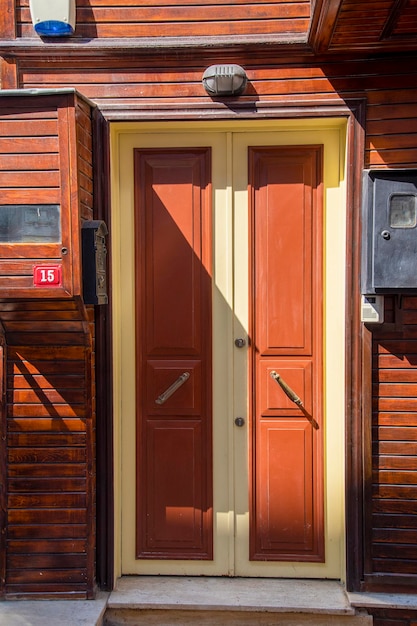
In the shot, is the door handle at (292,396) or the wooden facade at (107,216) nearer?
the wooden facade at (107,216)

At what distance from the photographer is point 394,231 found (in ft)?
10.4

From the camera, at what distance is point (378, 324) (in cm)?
325

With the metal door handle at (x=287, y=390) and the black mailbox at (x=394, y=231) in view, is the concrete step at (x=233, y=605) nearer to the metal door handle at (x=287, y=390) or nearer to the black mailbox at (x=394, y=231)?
the metal door handle at (x=287, y=390)

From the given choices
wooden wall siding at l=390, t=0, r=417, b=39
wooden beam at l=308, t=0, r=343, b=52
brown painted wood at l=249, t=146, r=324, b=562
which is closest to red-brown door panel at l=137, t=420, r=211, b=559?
brown painted wood at l=249, t=146, r=324, b=562

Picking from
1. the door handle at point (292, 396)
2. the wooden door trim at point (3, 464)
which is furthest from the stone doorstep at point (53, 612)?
the door handle at point (292, 396)

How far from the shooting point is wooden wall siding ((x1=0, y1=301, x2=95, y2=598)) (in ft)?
10.8

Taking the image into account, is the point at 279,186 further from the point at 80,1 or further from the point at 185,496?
the point at 185,496

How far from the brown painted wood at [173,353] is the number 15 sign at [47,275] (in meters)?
0.65

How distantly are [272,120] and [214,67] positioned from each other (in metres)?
0.41

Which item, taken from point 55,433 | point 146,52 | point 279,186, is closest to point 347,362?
point 279,186

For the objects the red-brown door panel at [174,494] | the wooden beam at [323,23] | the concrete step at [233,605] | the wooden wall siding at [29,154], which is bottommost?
the concrete step at [233,605]

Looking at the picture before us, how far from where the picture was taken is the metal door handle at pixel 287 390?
3451 mm

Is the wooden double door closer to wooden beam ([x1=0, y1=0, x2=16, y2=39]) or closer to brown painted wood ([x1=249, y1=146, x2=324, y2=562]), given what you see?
brown painted wood ([x1=249, y1=146, x2=324, y2=562])

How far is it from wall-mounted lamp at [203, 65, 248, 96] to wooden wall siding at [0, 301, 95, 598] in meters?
1.38
